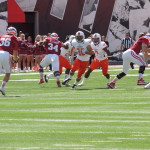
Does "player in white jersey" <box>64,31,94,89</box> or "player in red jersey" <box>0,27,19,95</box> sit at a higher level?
"player in red jersey" <box>0,27,19,95</box>

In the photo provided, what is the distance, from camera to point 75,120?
14.4 m

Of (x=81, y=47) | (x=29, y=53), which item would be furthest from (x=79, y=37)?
(x=29, y=53)

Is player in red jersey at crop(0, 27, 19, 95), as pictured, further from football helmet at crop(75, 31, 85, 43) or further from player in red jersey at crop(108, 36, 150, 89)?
football helmet at crop(75, 31, 85, 43)

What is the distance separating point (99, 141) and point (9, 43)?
1085 cm

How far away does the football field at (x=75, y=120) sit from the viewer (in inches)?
445

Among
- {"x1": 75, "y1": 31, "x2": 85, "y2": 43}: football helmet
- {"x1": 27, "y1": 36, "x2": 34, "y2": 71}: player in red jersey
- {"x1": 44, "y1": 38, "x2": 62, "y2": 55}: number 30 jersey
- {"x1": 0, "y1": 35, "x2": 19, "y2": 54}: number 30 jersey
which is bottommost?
{"x1": 27, "y1": 36, "x2": 34, "y2": 71}: player in red jersey

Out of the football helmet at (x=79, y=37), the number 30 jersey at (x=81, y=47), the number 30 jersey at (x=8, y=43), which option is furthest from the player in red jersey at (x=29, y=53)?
the number 30 jersey at (x=8, y=43)

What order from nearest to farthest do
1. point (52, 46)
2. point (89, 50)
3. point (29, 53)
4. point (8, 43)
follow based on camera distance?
point (8, 43) → point (89, 50) → point (52, 46) → point (29, 53)

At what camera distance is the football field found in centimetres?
1130

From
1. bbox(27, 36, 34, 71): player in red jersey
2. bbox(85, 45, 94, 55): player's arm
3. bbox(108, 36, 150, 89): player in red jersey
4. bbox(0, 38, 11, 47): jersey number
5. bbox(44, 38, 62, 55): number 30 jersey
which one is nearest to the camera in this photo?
bbox(0, 38, 11, 47): jersey number

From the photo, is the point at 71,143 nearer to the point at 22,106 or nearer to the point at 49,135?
the point at 49,135

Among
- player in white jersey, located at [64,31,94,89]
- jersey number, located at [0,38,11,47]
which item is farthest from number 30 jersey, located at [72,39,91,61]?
jersey number, located at [0,38,11,47]

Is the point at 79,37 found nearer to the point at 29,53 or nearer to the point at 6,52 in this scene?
the point at 6,52

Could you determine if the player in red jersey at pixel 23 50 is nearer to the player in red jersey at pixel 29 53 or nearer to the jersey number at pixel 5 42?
the player in red jersey at pixel 29 53
